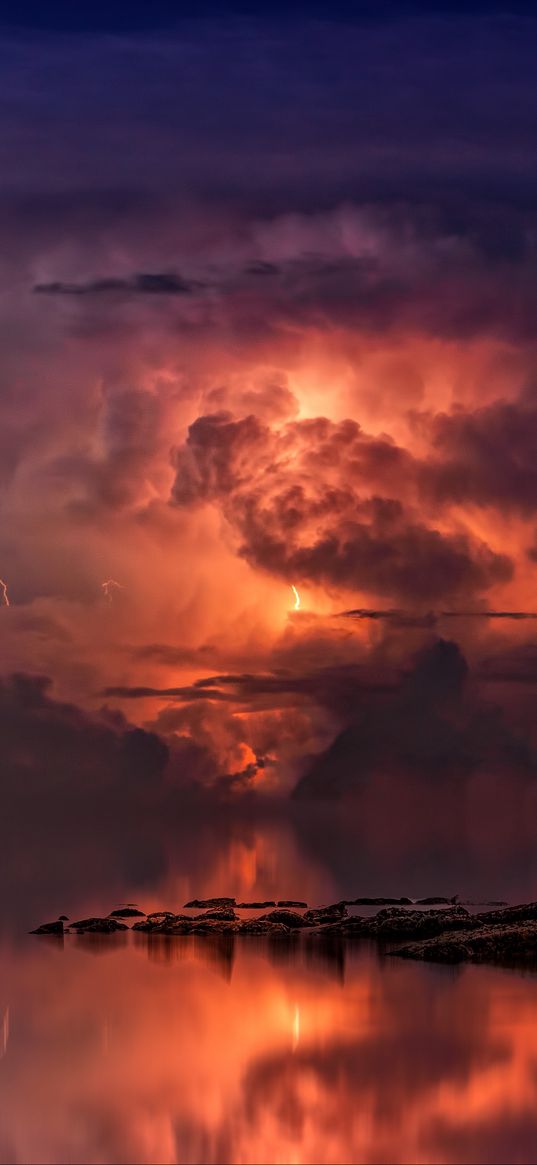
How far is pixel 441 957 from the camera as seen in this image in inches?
1320

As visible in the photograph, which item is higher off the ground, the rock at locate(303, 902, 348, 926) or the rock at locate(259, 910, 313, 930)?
the rock at locate(259, 910, 313, 930)

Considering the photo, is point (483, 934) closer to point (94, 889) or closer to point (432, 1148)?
point (432, 1148)

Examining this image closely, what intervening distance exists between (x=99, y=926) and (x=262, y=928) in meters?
5.37

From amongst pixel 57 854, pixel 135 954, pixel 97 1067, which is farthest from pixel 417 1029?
pixel 57 854

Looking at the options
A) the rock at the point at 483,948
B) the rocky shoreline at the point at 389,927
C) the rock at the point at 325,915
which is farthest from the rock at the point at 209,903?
the rock at the point at 483,948

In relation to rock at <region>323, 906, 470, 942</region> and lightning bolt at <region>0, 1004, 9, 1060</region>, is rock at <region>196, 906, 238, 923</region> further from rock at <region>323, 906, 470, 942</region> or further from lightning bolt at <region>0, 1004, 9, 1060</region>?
lightning bolt at <region>0, 1004, 9, 1060</region>

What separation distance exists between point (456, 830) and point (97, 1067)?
346ft

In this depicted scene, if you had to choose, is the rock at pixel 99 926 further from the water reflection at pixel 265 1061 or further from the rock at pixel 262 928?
the water reflection at pixel 265 1061

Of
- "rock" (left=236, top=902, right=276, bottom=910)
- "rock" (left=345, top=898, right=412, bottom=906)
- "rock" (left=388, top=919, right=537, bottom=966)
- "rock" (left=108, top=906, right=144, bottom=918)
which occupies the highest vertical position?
"rock" (left=388, top=919, right=537, bottom=966)

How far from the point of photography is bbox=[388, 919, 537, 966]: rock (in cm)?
3338

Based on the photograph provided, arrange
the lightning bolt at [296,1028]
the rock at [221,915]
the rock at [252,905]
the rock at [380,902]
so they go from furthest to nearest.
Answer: the rock at [380,902], the rock at [252,905], the rock at [221,915], the lightning bolt at [296,1028]

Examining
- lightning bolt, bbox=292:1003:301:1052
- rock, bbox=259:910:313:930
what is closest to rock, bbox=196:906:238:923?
rock, bbox=259:910:313:930

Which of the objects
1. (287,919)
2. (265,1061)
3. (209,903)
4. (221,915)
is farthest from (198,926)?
(265,1061)

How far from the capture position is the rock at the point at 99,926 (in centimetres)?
4081
